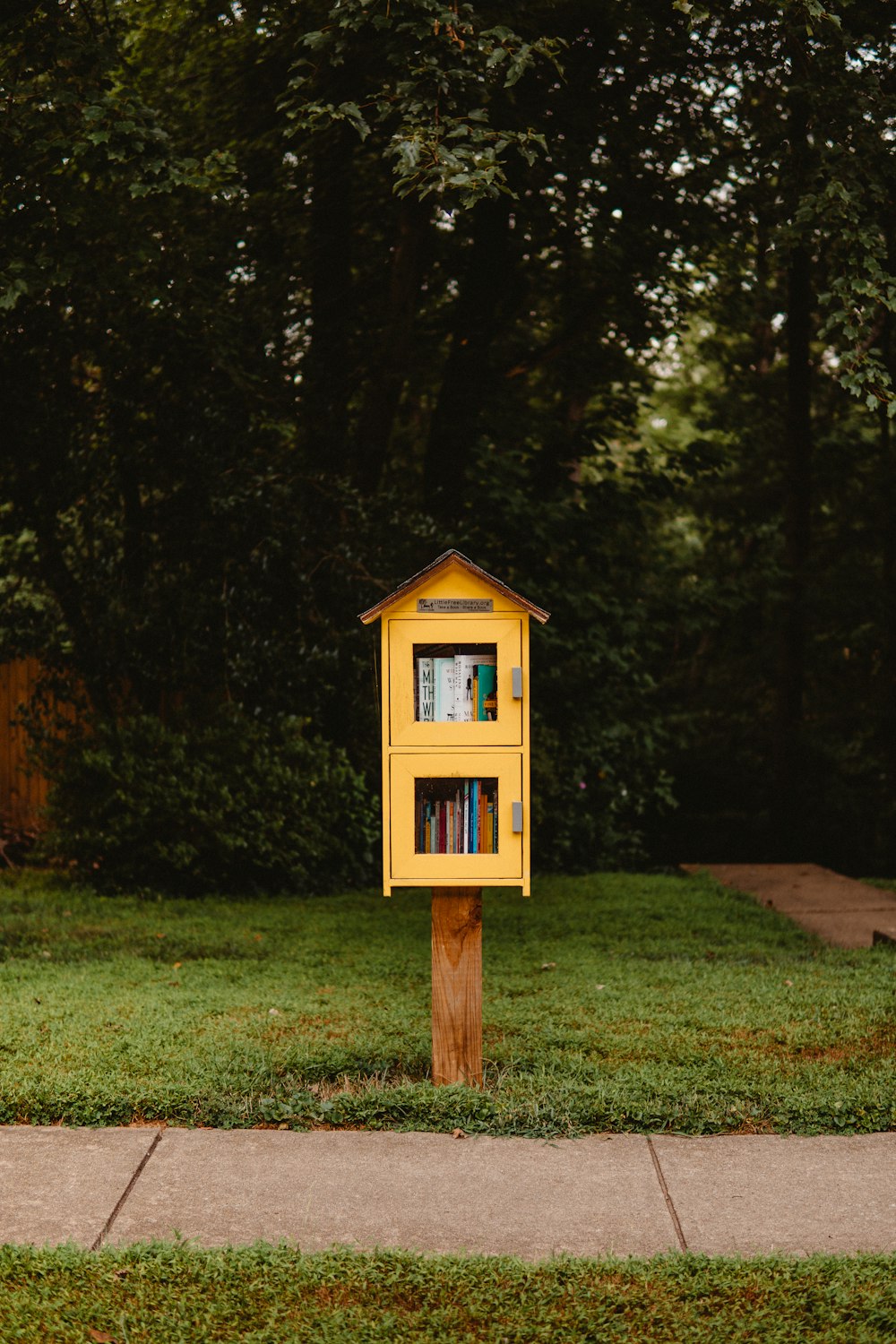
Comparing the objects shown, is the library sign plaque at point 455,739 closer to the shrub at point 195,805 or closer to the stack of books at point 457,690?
the stack of books at point 457,690

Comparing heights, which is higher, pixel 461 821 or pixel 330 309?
pixel 330 309

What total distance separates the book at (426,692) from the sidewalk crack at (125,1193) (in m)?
1.79

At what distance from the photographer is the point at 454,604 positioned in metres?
4.98

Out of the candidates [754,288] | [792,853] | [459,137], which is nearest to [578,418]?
[754,288]

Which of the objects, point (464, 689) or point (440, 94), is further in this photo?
point (440, 94)

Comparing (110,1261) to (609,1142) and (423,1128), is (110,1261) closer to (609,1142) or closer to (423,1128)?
(423,1128)

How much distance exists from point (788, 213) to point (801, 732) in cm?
807

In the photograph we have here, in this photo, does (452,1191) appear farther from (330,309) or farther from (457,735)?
(330,309)

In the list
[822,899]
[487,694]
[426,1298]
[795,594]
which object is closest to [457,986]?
[487,694]

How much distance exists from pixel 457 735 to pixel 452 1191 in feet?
5.37

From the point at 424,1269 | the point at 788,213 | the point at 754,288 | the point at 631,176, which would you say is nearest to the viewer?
the point at 424,1269

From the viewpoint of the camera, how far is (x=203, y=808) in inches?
404

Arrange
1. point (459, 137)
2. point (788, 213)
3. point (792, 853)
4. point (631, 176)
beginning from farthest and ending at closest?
1. point (792, 853)
2. point (631, 176)
3. point (788, 213)
4. point (459, 137)

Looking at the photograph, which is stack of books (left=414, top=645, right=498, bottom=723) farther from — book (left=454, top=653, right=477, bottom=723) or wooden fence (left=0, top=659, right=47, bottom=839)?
wooden fence (left=0, top=659, right=47, bottom=839)
